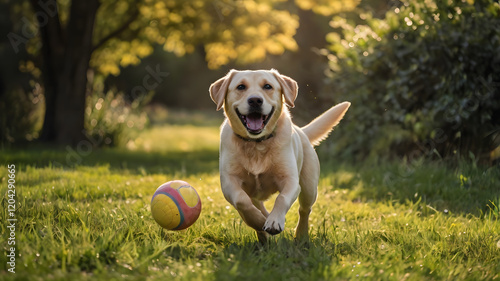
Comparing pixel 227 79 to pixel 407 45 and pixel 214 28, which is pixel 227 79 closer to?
pixel 407 45

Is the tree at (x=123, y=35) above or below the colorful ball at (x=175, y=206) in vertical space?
above

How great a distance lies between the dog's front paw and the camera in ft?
9.98

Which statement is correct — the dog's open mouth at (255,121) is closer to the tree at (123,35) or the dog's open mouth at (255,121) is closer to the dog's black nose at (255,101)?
the dog's black nose at (255,101)

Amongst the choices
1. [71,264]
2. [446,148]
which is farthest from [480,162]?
[71,264]

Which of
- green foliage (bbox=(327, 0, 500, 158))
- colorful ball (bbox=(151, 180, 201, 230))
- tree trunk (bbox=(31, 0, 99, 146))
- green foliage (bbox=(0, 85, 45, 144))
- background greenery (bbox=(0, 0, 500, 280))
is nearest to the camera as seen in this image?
background greenery (bbox=(0, 0, 500, 280))

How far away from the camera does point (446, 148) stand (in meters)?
6.41

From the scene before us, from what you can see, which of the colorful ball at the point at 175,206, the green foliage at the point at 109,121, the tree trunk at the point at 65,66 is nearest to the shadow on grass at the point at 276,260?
the colorful ball at the point at 175,206

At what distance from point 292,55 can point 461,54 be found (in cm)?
1409

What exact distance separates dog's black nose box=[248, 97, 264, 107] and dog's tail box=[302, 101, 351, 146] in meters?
1.09

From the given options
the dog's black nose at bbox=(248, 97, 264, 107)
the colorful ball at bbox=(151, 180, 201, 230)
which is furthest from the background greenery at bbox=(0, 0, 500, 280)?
the dog's black nose at bbox=(248, 97, 264, 107)

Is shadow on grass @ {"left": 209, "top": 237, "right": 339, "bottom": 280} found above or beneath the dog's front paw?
beneath

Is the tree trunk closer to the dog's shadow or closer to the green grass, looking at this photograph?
the green grass

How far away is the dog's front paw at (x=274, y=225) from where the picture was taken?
3.04 m

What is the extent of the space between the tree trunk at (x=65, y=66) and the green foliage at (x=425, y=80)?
4919mm
